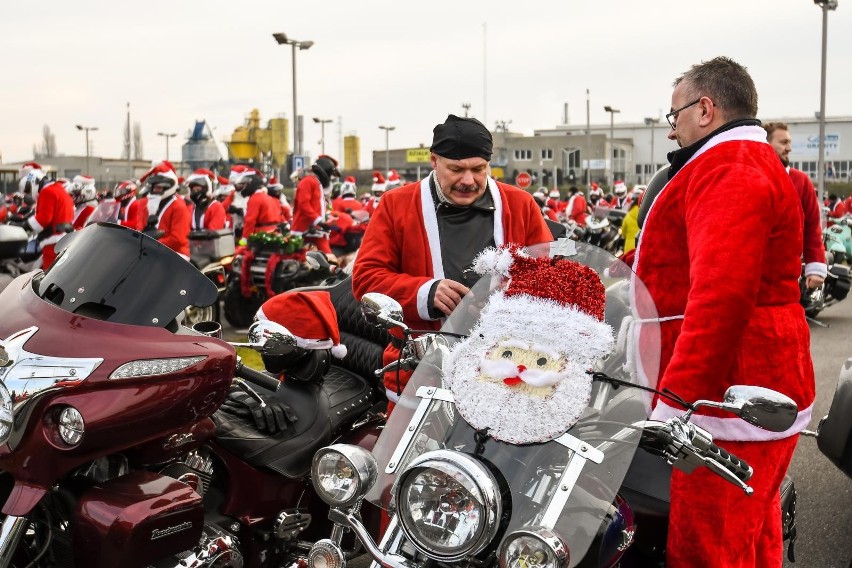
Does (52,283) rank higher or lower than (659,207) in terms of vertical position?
lower

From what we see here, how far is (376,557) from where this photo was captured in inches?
84.9

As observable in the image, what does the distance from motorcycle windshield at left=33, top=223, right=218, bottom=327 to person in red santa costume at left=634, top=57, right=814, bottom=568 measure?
155 cm

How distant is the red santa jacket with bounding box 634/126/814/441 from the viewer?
8.35ft

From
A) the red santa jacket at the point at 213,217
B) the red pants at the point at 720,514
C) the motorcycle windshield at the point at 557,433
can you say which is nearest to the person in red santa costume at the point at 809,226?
the red pants at the point at 720,514

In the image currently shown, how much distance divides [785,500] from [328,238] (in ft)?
34.4

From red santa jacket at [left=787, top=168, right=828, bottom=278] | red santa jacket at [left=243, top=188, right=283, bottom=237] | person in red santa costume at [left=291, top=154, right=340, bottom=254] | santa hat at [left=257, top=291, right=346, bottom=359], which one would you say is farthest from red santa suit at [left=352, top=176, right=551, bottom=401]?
red santa jacket at [left=243, top=188, right=283, bottom=237]

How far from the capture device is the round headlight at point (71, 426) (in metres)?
2.91

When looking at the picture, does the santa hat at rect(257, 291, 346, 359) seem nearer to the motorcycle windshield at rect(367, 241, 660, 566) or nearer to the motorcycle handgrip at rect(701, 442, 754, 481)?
the motorcycle windshield at rect(367, 241, 660, 566)

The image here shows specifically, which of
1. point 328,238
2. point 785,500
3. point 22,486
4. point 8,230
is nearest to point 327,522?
point 22,486

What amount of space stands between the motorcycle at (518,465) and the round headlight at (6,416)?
1136 mm

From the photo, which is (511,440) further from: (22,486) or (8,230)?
(8,230)

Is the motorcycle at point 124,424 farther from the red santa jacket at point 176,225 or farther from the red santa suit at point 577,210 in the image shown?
the red santa suit at point 577,210

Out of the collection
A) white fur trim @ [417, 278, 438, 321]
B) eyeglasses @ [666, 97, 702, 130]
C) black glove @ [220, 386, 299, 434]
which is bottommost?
black glove @ [220, 386, 299, 434]

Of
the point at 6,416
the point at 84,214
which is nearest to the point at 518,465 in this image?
the point at 6,416
